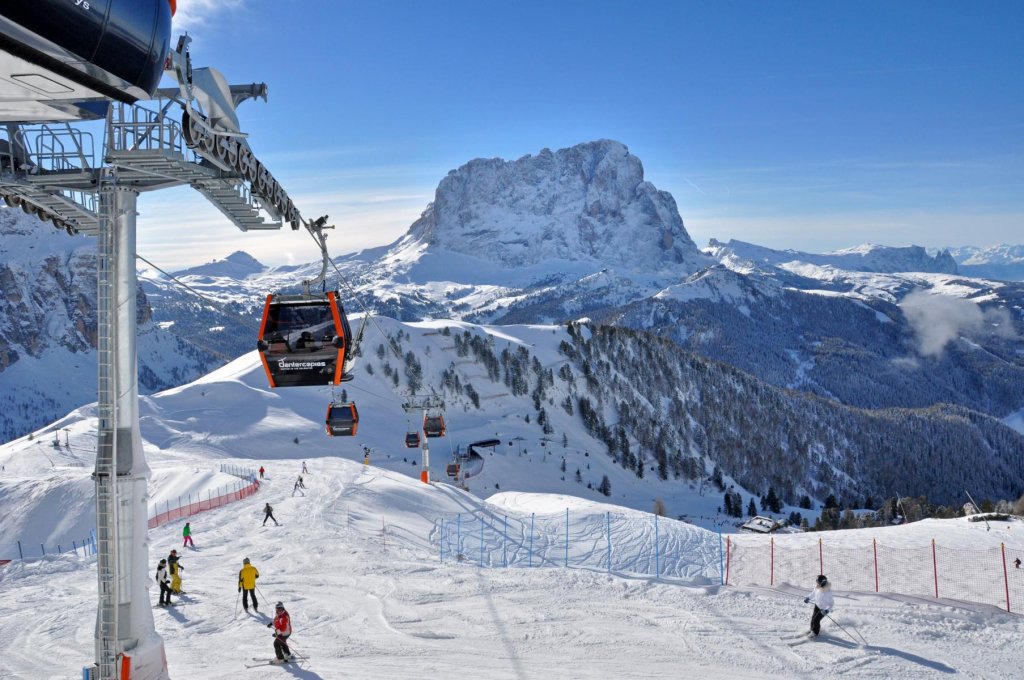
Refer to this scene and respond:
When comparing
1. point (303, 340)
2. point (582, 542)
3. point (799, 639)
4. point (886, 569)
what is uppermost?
point (303, 340)

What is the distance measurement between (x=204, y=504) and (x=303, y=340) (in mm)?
26675

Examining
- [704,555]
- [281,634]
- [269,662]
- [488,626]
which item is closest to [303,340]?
[281,634]

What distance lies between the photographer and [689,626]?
1805 cm

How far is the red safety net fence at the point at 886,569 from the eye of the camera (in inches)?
1022

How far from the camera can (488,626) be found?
59.4 ft

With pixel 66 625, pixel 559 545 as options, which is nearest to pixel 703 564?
pixel 559 545

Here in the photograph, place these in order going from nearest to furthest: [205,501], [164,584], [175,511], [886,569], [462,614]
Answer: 1. [462,614]
2. [164,584]
3. [886,569]
4. [175,511]
5. [205,501]

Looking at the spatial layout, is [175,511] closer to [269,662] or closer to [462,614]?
[462,614]

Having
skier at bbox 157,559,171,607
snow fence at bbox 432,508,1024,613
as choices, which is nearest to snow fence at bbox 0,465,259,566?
snow fence at bbox 432,508,1024,613

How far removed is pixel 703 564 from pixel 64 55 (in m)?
29.7

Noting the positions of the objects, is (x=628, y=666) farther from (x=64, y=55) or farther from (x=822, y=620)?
(x=64, y=55)

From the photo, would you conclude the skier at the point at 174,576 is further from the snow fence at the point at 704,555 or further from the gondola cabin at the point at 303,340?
the snow fence at the point at 704,555

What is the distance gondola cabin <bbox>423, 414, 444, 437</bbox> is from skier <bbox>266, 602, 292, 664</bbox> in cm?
3839

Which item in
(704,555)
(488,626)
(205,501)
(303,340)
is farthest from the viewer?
(205,501)
